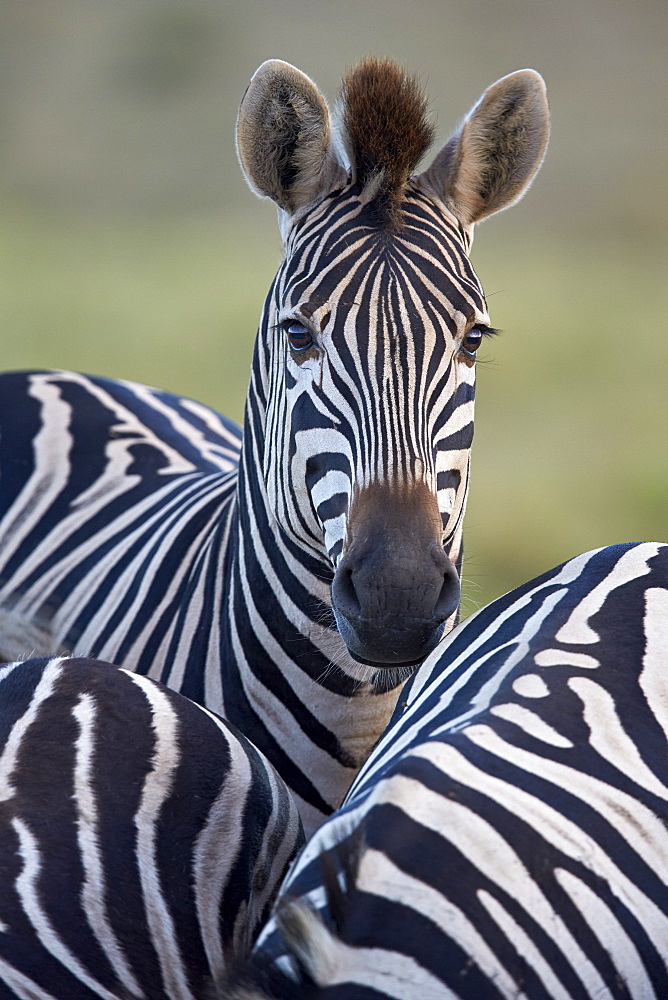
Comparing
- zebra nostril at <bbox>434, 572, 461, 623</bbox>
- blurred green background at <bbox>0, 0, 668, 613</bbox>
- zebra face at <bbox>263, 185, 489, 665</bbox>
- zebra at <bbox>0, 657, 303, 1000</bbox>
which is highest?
blurred green background at <bbox>0, 0, 668, 613</bbox>

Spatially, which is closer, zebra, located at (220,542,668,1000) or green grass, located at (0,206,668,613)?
zebra, located at (220,542,668,1000)

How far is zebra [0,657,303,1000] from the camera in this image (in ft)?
5.26

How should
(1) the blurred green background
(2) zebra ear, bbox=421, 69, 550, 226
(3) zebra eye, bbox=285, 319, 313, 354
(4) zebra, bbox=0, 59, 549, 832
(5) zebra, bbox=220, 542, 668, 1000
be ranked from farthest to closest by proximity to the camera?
1. (1) the blurred green background
2. (2) zebra ear, bbox=421, 69, 550, 226
3. (3) zebra eye, bbox=285, 319, 313, 354
4. (4) zebra, bbox=0, 59, 549, 832
5. (5) zebra, bbox=220, 542, 668, 1000

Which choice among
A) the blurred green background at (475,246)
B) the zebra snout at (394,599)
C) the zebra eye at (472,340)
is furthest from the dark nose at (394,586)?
the blurred green background at (475,246)

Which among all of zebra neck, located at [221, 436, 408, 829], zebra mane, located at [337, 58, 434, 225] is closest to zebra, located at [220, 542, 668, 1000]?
zebra neck, located at [221, 436, 408, 829]

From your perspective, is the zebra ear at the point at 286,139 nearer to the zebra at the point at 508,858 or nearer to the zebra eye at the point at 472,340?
the zebra eye at the point at 472,340

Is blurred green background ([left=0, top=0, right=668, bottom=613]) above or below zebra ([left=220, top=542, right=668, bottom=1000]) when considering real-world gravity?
above

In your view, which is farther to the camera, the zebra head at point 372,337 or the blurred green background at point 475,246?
the blurred green background at point 475,246

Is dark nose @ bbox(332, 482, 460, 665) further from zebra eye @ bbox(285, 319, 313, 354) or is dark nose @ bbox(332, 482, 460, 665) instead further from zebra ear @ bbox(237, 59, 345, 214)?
zebra ear @ bbox(237, 59, 345, 214)

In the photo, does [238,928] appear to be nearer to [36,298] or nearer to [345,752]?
[345,752]

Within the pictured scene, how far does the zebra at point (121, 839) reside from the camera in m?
1.60

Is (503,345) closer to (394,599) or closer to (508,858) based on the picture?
(394,599)

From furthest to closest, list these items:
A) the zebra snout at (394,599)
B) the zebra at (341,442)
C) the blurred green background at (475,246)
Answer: the blurred green background at (475,246) → the zebra at (341,442) → the zebra snout at (394,599)

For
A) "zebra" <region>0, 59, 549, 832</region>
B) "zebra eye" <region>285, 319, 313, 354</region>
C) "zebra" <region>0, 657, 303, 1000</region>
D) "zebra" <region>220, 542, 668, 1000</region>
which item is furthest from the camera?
"zebra eye" <region>285, 319, 313, 354</region>
